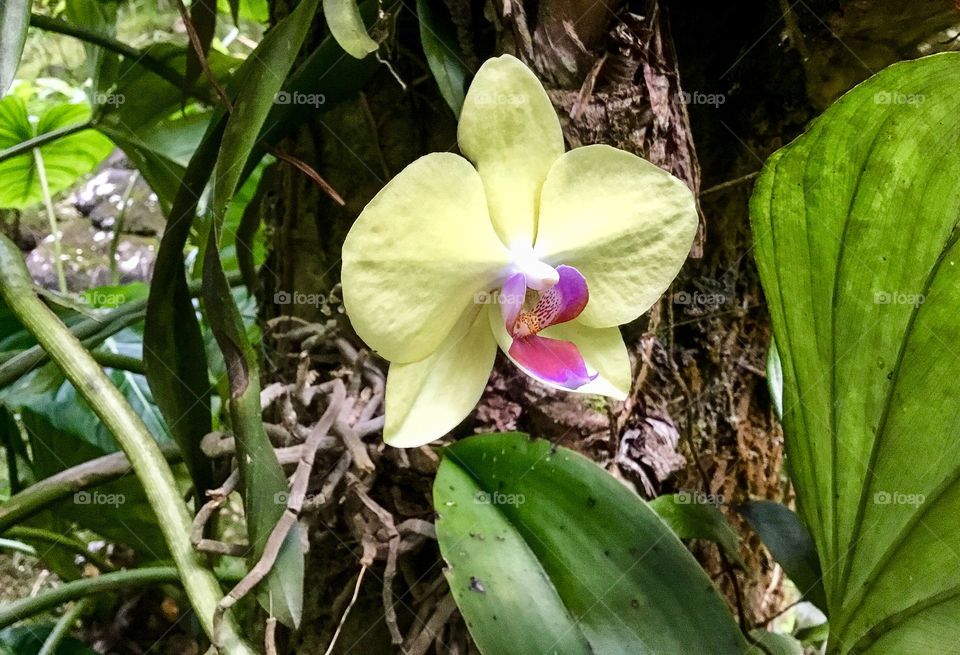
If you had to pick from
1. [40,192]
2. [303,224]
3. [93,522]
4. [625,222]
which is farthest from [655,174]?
[40,192]

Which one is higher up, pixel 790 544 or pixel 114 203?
pixel 790 544

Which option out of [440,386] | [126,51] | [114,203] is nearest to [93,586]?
[440,386]

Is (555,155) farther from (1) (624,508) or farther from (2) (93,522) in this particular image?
(2) (93,522)

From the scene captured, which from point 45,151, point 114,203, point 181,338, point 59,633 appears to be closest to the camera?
point 181,338

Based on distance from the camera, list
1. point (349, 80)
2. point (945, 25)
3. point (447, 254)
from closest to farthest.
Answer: point (447, 254), point (349, 80), point (945, 25)

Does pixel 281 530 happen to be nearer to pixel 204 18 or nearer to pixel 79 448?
pixel 204 18

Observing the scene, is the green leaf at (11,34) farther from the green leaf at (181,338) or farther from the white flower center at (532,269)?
the white flower center at (532,269)

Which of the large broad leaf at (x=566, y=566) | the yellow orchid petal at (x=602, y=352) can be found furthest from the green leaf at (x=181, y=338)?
the yellow orchid petal at (x=602, y=352)

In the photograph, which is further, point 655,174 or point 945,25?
point 945,25
